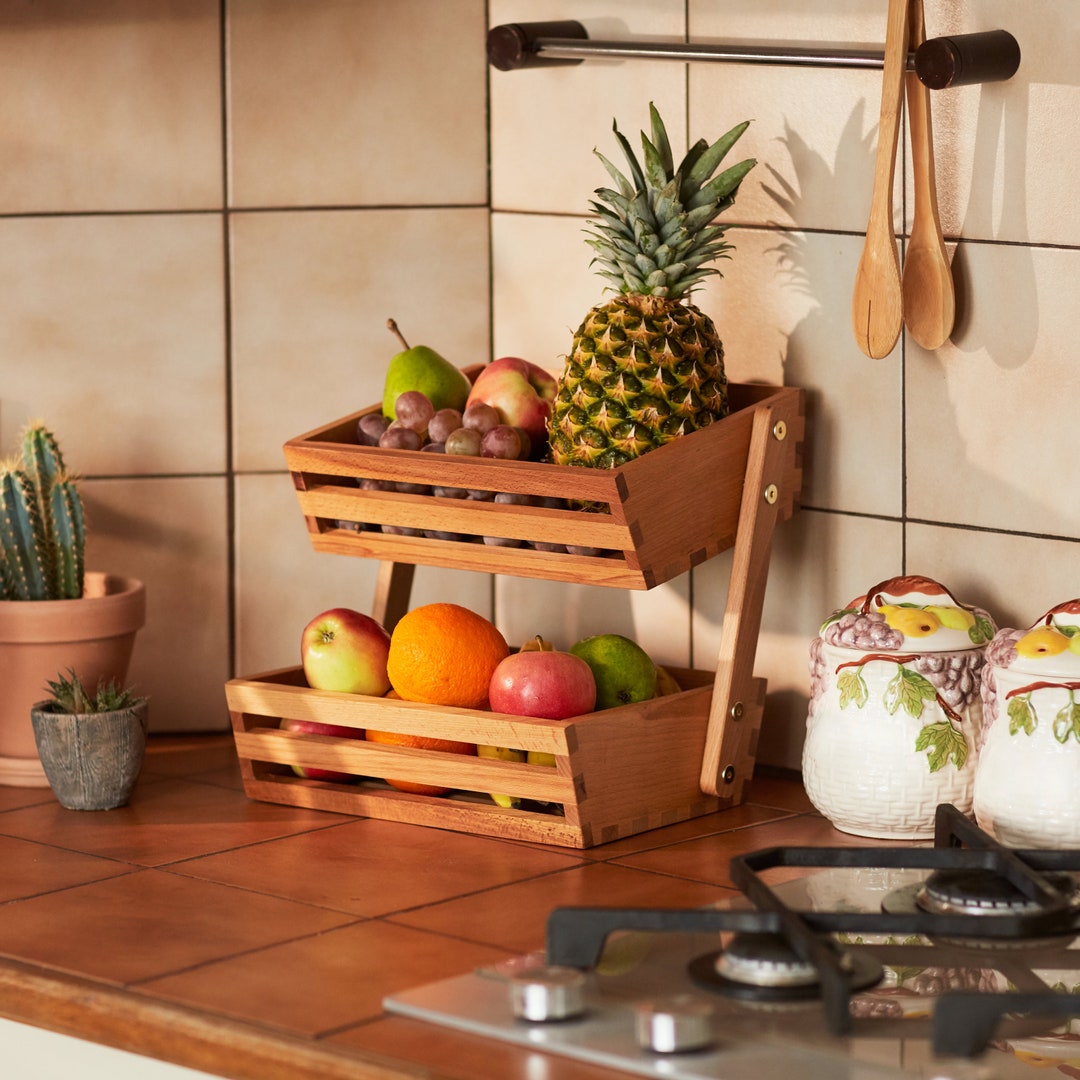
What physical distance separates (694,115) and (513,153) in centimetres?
21

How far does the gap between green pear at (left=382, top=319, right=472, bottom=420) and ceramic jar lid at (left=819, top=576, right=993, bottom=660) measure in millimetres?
420

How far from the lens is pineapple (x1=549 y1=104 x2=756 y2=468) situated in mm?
1480

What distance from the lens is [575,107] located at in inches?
69.2

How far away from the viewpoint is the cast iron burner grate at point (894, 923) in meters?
0.93

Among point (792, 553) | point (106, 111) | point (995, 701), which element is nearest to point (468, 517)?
point (792, 553)

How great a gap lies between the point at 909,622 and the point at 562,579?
0.28 meters

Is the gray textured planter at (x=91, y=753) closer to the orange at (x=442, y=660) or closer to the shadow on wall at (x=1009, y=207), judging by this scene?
the orange at (x=442, y=660)

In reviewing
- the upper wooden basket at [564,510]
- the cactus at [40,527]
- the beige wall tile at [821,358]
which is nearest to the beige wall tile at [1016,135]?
the beige wall tile at [821,358]

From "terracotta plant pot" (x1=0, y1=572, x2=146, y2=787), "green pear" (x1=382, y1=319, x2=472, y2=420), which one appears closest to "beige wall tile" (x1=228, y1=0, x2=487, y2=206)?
"green pear" (x1=382, y1=319, x2=472, y2=420)

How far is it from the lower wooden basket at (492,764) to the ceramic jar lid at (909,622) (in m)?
0.16

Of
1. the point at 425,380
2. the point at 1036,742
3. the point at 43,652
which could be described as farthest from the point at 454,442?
the point at 1036,742

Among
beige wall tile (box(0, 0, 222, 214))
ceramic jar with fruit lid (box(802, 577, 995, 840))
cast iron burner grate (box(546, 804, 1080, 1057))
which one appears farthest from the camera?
beige wall tile (box(0, 0, 222, 214))

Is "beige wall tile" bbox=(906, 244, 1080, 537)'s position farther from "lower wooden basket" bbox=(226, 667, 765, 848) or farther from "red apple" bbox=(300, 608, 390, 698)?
"red apple" bbox=(300, 608, 390, 698)

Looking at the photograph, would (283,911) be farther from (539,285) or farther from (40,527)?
(539,285)
